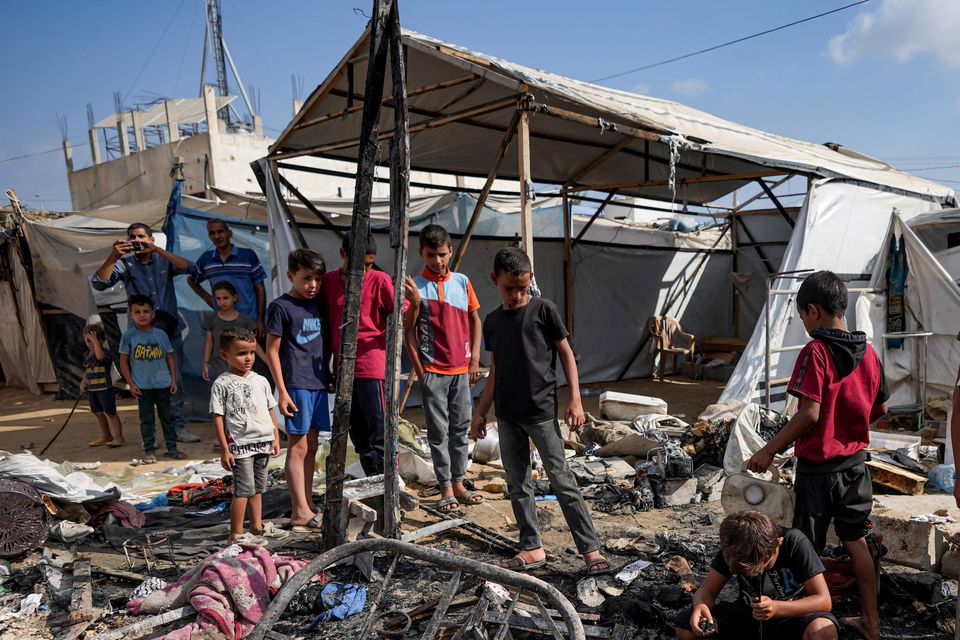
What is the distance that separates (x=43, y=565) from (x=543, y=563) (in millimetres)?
2844

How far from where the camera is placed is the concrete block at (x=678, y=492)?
480 cm

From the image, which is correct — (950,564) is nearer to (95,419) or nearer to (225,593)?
(225,593)

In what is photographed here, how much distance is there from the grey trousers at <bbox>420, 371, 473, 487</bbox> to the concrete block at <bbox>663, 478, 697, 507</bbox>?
157cm

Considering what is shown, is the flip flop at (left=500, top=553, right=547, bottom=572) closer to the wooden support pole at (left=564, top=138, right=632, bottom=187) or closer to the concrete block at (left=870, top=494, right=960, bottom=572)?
the concrete block at (left=870, top=494, right=960, bottom=572)

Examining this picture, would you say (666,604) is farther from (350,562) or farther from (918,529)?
(350,562)

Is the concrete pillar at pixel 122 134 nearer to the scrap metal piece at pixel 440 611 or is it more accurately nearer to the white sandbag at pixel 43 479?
the white sandbag at pixel 43 479

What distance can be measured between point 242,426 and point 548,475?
192 centimetres

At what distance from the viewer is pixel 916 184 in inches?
383

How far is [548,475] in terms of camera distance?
133 inches

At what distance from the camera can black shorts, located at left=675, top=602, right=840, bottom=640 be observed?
8.05 ft

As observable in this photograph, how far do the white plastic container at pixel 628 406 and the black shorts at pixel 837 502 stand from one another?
4013 millimetres

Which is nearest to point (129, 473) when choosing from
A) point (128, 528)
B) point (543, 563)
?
point (128, 528)

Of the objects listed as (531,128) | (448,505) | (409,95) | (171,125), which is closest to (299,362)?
(448,505)

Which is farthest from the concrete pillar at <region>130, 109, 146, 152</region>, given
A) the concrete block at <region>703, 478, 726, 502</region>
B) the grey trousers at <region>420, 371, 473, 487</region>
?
the concrete block at <region>703, 478, 726, 502</region>
